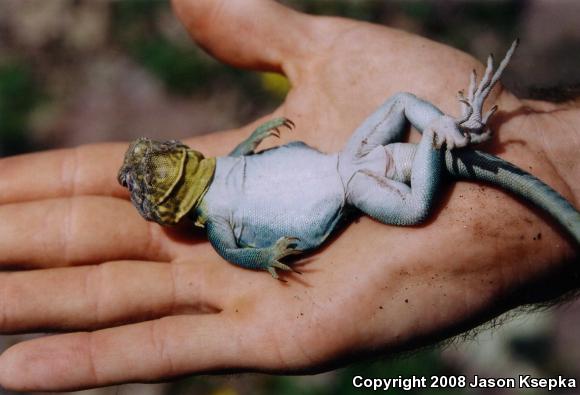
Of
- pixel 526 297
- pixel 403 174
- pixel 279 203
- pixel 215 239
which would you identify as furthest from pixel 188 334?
pixel 526 297

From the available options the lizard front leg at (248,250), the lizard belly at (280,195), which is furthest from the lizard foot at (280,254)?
the lizard belly at (280,195)

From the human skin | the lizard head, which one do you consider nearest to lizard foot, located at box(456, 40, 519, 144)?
the human skin

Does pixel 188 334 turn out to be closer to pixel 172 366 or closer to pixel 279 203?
pixel 172 366

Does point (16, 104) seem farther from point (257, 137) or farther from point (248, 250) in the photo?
point (248, 250)

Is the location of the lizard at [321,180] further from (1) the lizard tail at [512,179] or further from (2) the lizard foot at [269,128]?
(2) the lizard foot at [269,128]

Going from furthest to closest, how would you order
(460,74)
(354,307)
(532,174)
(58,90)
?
1. (58,90)
2. (460,74)
3. (532,174)
4. (354,307)
